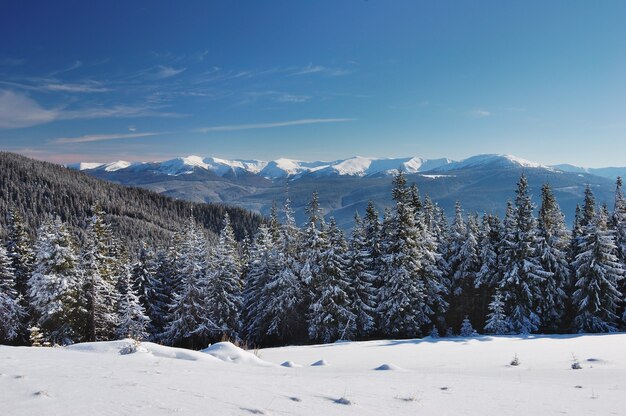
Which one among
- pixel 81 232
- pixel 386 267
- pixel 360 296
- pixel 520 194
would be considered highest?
pixel 520 194

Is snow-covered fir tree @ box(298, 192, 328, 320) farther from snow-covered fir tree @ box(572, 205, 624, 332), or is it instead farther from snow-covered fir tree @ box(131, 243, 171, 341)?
snow-covered fir tree @ box(572, 205, 624, 332)

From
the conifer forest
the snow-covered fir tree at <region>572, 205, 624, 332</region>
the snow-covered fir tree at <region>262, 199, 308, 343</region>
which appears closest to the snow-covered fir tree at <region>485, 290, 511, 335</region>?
the conifer forest

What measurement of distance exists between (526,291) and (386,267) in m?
11.7

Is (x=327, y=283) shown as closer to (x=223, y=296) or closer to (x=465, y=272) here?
(x=223, y=296)

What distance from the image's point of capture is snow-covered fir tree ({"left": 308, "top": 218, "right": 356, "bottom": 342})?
31.5 metres

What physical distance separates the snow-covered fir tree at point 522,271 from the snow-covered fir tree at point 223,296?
24.4 metres

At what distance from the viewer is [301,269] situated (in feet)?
112

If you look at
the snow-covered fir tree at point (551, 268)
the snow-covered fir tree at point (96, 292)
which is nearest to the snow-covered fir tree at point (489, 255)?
the snow-covered fir tree at point (551, 268)

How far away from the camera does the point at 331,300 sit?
1257 inches

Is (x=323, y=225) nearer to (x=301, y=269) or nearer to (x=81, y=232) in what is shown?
(x=301, y=269)

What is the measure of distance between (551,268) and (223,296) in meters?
30.4

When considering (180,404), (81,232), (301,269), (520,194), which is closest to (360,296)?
(301,269)

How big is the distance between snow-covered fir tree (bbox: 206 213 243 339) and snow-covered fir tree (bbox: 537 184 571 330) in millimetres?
27472

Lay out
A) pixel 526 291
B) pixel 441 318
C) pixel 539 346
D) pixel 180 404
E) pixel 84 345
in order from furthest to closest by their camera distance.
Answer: pixel 441 318 < pixel 526 291 < pixel 539 346 < pixel 84 345 < pixel 180 404
